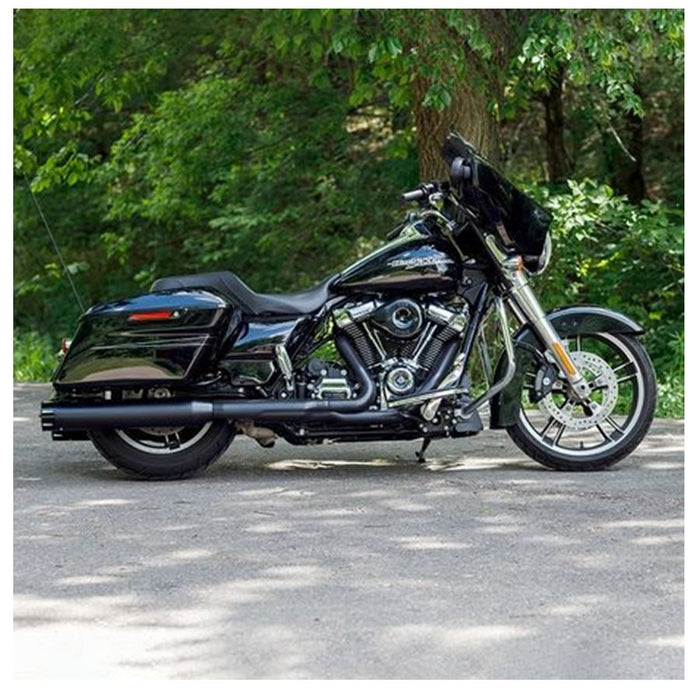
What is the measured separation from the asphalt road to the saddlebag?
0.51m

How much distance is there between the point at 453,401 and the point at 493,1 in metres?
2.49

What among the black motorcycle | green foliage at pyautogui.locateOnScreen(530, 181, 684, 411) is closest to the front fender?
the black motorcycle

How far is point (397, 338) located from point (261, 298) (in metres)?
0.68

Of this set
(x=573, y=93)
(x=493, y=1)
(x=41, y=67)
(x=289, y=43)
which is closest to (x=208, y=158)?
(x=41, y=67)

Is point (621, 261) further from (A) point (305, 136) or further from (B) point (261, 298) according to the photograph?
(B) point (261, 298)

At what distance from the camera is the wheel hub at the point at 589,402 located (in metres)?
7.43

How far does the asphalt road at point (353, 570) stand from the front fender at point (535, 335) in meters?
0.32

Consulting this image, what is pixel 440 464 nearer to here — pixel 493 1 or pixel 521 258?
pixel 521 258

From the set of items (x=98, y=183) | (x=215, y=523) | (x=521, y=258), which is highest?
(x=98, y=183)

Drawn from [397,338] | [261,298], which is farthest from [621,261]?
[261,298]

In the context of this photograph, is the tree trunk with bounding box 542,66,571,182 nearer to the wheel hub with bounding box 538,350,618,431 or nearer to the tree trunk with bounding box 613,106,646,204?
the tree trunk with bounding box 613,106,646,204

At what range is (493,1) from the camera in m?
8.55

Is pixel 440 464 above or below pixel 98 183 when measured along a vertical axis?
below

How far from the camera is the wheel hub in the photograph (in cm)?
743
